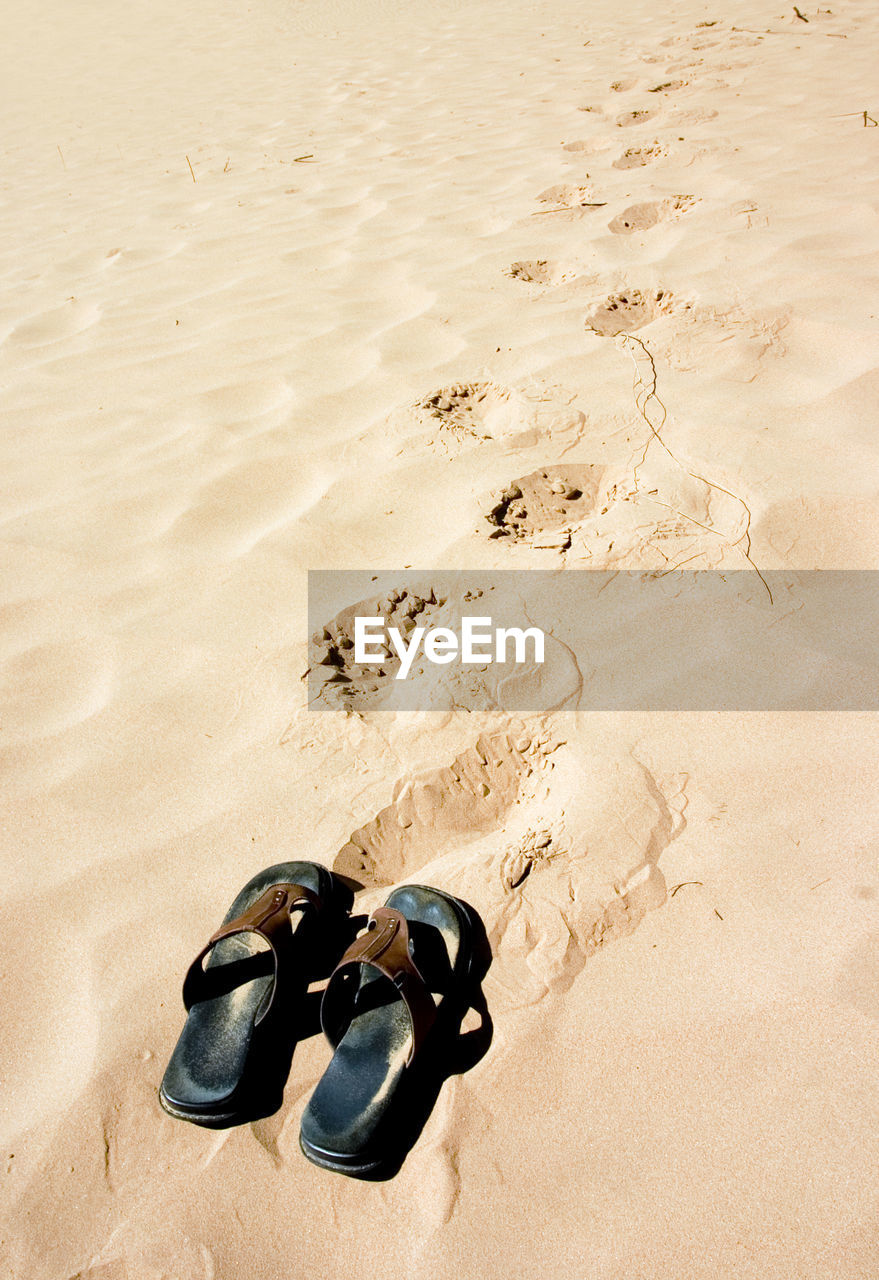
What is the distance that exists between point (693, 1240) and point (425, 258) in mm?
3276

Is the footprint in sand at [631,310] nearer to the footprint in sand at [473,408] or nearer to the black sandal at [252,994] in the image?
the footprint in sand at [473,408]

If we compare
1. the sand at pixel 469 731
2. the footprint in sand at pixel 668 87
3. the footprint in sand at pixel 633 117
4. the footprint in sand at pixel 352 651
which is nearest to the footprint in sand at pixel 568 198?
the sand at pixel 469 731

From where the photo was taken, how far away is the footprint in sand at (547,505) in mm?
1986

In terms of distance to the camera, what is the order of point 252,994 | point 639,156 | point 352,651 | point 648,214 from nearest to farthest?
point 252,994, point 352,651, point 648,214, point 639,156

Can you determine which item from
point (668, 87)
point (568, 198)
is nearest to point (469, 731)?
point (568, 198)

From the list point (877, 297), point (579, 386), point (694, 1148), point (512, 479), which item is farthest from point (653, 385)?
point (694, 1148)

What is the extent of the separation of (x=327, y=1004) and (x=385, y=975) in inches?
4.9

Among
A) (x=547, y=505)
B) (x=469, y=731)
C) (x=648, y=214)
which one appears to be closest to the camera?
(x=469, y=731)

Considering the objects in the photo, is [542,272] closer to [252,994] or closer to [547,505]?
[547,505]

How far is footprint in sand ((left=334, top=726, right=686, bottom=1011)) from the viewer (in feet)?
4.25

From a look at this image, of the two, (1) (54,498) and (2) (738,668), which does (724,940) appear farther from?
(1) (54,498)

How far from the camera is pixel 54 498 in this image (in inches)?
90.0

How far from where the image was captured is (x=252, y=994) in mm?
1354

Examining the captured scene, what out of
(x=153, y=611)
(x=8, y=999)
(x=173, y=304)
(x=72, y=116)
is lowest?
(x=8, y=999)
